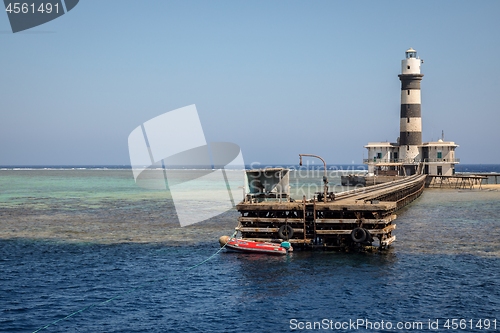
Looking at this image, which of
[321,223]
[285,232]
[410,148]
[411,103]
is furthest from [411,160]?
[285,232]

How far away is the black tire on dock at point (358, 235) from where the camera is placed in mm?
38969

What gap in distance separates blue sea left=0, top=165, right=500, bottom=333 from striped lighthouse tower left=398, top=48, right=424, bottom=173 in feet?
183

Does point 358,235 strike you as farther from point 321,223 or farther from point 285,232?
point 285,232

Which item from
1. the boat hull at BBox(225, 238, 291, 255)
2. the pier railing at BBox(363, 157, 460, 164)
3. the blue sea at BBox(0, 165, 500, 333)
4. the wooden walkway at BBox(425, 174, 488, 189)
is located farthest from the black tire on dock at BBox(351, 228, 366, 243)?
the wooden walkway at BBox(425, 174, 488, 189)

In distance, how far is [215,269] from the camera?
3538 centimetres

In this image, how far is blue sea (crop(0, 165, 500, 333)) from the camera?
25500 millimetres

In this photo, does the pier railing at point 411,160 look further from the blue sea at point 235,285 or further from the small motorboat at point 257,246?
the small motorboat at point 257,246

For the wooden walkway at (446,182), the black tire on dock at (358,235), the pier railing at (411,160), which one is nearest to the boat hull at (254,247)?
the black tire on dock at (358,235)

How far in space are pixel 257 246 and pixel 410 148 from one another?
248 ft

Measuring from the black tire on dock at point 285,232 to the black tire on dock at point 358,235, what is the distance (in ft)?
14.6

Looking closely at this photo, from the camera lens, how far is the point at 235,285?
31.5 m

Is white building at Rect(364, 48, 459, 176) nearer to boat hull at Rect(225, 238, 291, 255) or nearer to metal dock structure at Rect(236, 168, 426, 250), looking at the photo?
metal dock structure at Rect(236, 168, 426, 250)

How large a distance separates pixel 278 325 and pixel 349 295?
575cm

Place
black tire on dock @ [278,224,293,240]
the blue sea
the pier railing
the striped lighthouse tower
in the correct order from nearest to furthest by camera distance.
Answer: the blue sea → black tire on dock @ [278,224,293,240] → the striped lighthouse tower → the pier railing
